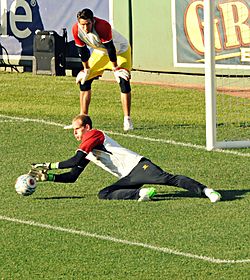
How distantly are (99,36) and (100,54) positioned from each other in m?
0.77

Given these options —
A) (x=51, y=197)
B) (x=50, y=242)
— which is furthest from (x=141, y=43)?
(x=50, y=242)

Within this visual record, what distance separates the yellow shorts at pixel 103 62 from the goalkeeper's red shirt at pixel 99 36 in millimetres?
90

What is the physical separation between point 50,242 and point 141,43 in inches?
541

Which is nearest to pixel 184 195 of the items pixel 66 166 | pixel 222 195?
pixel 222 195

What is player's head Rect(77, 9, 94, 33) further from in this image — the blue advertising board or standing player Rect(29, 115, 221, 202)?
the blue advertising board

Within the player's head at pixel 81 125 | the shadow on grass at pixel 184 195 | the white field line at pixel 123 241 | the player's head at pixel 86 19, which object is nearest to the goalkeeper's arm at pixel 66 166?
the player's head at pixel 81 125

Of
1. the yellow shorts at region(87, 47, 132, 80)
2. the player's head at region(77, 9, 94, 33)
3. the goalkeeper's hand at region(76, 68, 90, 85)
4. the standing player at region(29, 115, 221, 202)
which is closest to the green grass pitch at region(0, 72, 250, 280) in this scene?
the standing player at region(29, 115, 221, 202)

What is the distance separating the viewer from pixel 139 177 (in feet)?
47.9

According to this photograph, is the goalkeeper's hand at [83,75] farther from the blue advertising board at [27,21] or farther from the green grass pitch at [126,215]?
the blue advertising board at [27,21]

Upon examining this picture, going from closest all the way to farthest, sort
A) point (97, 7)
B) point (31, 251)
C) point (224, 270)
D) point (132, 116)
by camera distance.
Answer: point (224, 270), point (31, 251), point (132, 116), point (97, 7)

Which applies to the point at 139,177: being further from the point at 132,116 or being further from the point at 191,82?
the point at 191,82

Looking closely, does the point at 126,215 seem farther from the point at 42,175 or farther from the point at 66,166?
the point at 42,175

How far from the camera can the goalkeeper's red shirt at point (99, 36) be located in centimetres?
1931

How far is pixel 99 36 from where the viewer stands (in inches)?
762
